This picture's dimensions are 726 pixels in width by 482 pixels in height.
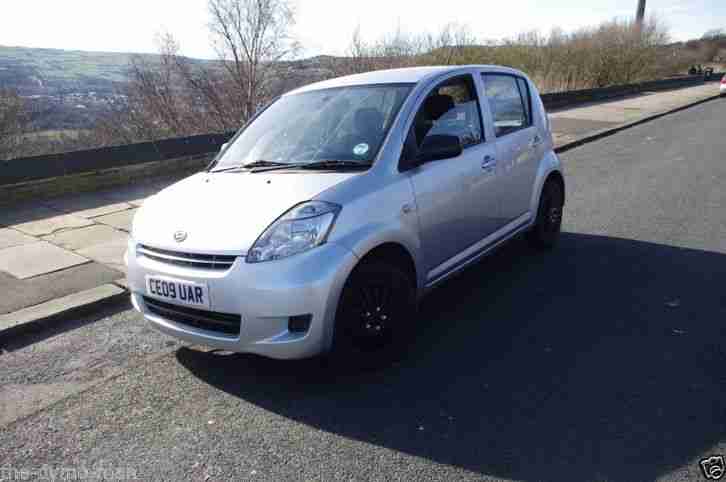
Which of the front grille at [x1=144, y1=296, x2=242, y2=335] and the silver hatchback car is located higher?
the silver hatchback car

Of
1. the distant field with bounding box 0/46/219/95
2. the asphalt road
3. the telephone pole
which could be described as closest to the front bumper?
the asphalt road

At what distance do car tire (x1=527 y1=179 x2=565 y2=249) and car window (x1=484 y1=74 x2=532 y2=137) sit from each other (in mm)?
753

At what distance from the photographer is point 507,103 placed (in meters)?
4.97

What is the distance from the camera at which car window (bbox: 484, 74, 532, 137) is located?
4.68 m

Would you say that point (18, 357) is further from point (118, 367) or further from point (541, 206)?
point (541, 206)

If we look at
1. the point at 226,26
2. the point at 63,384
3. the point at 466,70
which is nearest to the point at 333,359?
the point at 63,384

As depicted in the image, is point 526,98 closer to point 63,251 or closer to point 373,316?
point 373,316

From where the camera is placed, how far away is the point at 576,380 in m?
3.26

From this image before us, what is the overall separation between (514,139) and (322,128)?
182 centimetres

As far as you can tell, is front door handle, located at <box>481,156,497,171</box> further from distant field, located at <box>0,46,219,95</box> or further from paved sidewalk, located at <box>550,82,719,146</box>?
distant field, located at <box>0,46,219,95</box>

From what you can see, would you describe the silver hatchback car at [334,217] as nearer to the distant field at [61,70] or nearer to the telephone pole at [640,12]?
the distant field at [61,70]

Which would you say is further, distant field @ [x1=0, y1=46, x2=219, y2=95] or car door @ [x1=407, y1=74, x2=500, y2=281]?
distant field @ [x1=0, y1=46, x2=219, y2=95]

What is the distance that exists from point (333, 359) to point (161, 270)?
44.5 inches

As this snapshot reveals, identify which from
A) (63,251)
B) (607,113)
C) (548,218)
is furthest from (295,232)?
(607,113)
